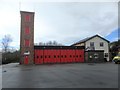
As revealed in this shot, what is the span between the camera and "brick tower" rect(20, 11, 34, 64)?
45031mm

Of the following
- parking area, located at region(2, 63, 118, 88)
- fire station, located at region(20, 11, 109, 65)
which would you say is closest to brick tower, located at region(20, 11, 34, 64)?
fire station, located at region(20, 11, 109, 65)

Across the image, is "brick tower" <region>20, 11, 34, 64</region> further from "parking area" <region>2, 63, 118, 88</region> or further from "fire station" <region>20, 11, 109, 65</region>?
"parking area" <region>2, 63, 118, 88</region>

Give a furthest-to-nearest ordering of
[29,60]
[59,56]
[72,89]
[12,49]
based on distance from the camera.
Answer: [12,49] → [59,56] → [29,60] → [72,89]

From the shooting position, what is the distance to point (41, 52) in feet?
157

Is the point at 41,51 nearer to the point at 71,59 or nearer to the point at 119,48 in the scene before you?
the point at 71,59

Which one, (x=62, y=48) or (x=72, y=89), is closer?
(x=72, y=89)

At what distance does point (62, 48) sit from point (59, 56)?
225 cm

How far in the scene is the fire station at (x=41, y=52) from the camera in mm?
45281

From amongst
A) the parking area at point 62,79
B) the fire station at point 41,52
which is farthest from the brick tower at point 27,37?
the parking area at point 62,79

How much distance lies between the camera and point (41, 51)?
47.8 meters

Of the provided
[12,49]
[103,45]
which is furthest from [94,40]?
[12,49]

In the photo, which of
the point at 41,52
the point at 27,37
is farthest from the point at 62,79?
the point at 41,52

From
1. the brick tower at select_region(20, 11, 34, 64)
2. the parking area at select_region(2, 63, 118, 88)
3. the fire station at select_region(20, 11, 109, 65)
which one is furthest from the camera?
the fire station at select_region(20, 11, 109, 65)

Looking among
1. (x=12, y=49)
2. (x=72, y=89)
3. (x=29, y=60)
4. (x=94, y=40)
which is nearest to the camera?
(x=72, y=89)
